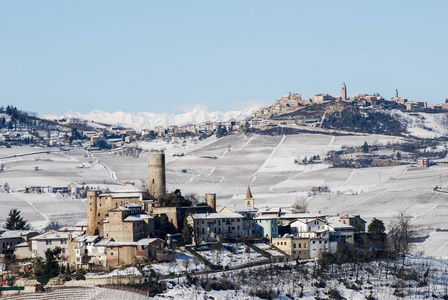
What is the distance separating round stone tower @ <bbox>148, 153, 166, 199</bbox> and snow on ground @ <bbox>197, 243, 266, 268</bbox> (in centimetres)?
985

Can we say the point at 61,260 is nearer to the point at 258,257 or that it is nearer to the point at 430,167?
the point at 258,257

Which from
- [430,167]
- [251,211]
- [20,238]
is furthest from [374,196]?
[20,238]

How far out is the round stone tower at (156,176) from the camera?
293 feet

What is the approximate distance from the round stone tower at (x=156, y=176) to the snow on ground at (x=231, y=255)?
388 inches

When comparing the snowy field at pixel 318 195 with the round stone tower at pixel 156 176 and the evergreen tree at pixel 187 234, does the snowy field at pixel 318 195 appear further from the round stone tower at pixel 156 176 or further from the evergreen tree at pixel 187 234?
the evergreen tree at pixel 187 234

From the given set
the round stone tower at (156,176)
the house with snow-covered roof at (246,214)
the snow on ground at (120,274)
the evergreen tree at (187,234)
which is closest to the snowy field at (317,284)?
the snow on ground at (120,274)

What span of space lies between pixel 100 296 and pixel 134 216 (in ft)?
36.5

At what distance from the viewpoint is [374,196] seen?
164 metres

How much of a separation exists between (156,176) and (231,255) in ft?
45.3

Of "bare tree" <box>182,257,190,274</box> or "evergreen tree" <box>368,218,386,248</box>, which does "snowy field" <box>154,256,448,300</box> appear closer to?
"bare tree" <box>182,257,190,274</box>

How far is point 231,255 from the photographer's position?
79.6 meters

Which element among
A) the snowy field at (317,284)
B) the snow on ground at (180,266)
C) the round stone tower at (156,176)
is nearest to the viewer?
the snowy field at (317,284)

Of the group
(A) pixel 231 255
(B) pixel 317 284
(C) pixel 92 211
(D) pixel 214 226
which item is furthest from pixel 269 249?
(C) pixel 92 211

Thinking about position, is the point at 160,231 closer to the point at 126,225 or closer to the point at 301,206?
the point at 126,225
